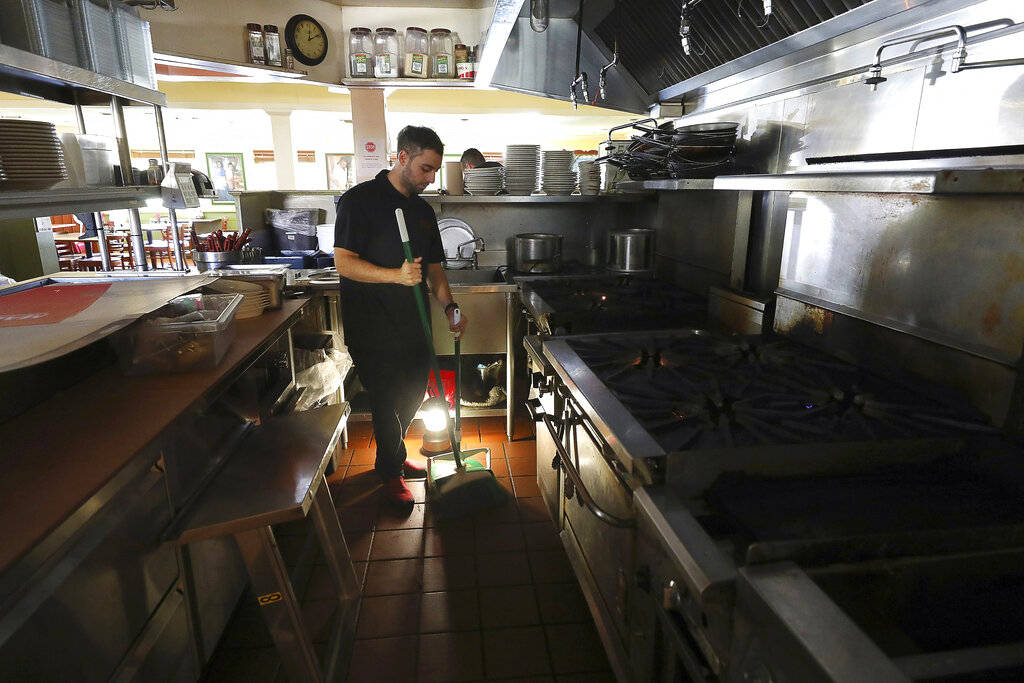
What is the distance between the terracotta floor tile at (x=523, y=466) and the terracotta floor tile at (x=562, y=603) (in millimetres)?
962

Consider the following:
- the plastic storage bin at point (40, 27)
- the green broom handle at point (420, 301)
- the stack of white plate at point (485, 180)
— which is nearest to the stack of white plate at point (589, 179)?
the stack of white plate at point (485, 180)

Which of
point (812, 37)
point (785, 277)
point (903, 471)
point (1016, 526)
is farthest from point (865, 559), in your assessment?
point (812, 37)

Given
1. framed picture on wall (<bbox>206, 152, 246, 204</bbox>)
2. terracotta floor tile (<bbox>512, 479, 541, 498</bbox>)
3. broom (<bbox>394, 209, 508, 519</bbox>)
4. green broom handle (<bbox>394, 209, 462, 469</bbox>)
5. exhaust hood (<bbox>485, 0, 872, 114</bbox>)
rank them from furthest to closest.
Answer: framed picture on wall (<bbox>206, 152, 246, 204</bbox>) → terracotta floor tile (<bbox>512, 479, 541, 498</bbox>) → broom (<bbox>394, 209, 508, 519</bbox>) → green broom handle (<bbox>394, 209, 462, 469</bbox>) → exhaust hood (<bbox>485, 0, 872, 114</bbox>)

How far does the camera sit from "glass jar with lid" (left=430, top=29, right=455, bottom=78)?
4.57 metres

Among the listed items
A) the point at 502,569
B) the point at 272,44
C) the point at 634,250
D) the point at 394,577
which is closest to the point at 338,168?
the point at 272,44

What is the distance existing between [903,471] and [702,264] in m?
1.88

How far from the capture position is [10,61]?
167 centimetres

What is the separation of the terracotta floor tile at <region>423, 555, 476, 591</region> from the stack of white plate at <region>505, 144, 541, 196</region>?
2.44 m

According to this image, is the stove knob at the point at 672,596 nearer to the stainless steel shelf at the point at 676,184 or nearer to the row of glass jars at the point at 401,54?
the stainless steel shelf at the point at 676,184

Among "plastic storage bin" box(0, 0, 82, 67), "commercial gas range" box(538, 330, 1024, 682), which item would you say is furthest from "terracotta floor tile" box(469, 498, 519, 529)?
"plastic storage bin" box(0, 0, 82, 67)

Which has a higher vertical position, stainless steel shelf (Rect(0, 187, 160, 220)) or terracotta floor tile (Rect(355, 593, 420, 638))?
stainless steel shelf (Rect(0, 187, 160, 220))

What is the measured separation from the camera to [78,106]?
2641 millimetres

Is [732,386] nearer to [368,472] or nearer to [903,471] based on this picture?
[903,471]

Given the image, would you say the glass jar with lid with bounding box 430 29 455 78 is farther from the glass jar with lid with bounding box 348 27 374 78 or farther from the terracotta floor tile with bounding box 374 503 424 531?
the terracotta floor tile with bounding box 374 503 424 531
